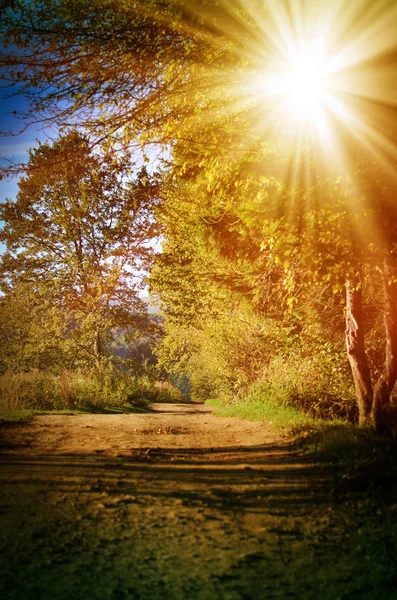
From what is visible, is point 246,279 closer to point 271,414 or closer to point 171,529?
point 271,414

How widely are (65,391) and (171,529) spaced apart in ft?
38.1

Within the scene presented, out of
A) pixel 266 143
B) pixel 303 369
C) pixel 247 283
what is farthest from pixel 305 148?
pixel 303 369

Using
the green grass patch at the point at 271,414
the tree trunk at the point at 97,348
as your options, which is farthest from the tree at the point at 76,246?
the green grass patch at the point at 271,414

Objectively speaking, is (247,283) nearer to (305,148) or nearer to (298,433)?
(298,433)

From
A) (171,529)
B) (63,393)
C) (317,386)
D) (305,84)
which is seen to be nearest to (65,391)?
(63,393)

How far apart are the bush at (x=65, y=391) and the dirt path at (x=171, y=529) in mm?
6905

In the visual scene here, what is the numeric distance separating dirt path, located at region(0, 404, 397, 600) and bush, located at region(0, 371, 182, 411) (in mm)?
6905

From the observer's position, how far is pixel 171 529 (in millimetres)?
3047

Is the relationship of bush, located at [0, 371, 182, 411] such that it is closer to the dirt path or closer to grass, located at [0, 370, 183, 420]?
grass, located at [0, 370, 183, 420]

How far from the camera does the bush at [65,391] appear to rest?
1184 cm

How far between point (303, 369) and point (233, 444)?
5.67 meters

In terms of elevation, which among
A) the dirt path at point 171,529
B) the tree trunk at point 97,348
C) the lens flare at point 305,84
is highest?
the lens flare at point 305,84

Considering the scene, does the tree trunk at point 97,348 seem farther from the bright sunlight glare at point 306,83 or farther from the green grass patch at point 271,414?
the bright sunlight glare at point 306,83

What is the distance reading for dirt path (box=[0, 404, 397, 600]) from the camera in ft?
7.55
